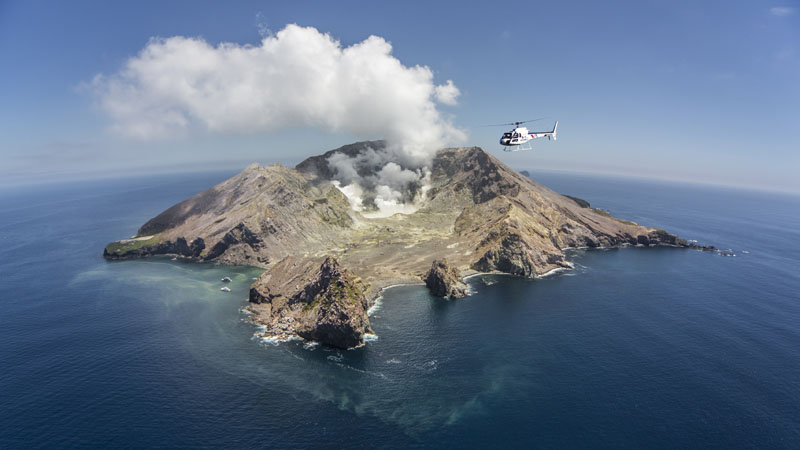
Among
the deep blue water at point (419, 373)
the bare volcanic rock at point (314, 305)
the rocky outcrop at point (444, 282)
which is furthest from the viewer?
the rocky outcrop at point (444, 282)

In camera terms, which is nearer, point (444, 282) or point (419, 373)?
point (419, 373)

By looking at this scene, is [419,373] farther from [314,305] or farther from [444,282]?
→ [444,282]

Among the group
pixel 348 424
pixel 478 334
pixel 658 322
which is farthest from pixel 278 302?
pixel 658 322

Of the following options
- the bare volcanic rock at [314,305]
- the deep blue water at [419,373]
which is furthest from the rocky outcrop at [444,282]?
the bare volcanic rock at [314,305]

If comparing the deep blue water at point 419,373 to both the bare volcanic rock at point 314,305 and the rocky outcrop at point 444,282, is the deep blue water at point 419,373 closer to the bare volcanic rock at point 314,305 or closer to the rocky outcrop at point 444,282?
the bare volcanic rock at point 314,305

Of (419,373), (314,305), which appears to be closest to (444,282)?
(314,305)

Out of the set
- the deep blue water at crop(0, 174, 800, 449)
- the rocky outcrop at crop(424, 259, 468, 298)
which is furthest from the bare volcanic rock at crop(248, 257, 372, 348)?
the rocky outcrop at crop(424, 259, 468, 298)

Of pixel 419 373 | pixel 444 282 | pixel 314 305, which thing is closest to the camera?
pixel 419 373
